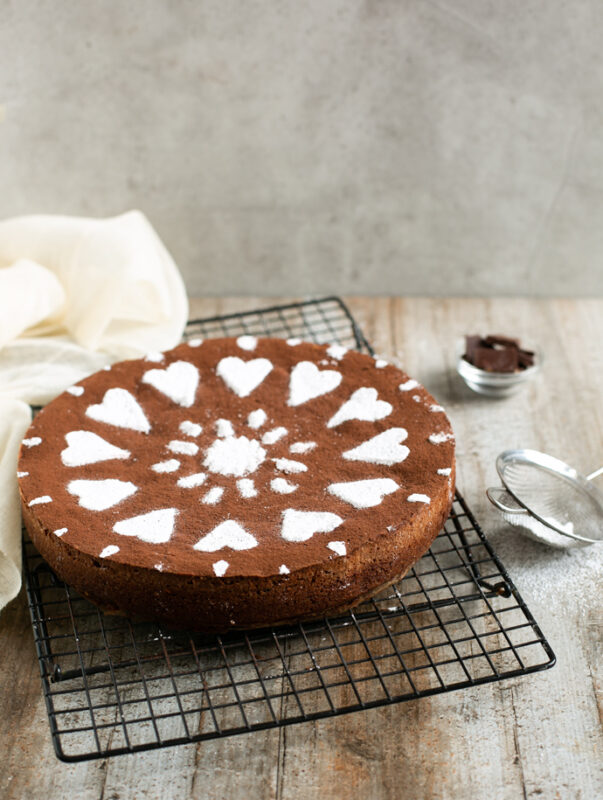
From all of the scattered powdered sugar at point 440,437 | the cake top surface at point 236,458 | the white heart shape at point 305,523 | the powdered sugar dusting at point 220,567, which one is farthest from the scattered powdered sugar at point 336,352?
the powdered sugar dusting at point 220,567

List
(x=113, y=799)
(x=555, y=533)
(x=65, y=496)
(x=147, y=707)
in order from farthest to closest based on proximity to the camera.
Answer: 1. (x=555, y=533)
2. (x=65, y=496)
3. (x=147, y=707)
4. (x=113, y=799)

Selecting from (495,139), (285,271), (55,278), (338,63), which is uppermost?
(338,63)

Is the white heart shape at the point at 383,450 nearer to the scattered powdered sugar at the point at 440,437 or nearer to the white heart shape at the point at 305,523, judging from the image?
the scattered powdered sugar at the point at 440,437

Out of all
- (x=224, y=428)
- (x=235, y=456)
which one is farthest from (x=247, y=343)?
(x=235, y=456)

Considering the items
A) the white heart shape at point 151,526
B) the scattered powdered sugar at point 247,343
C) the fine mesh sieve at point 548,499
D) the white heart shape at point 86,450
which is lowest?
the fine mesh sieve at point 548,499

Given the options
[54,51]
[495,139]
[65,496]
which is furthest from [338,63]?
[65,496]

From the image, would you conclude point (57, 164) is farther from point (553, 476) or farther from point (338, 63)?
point (553, 476)
